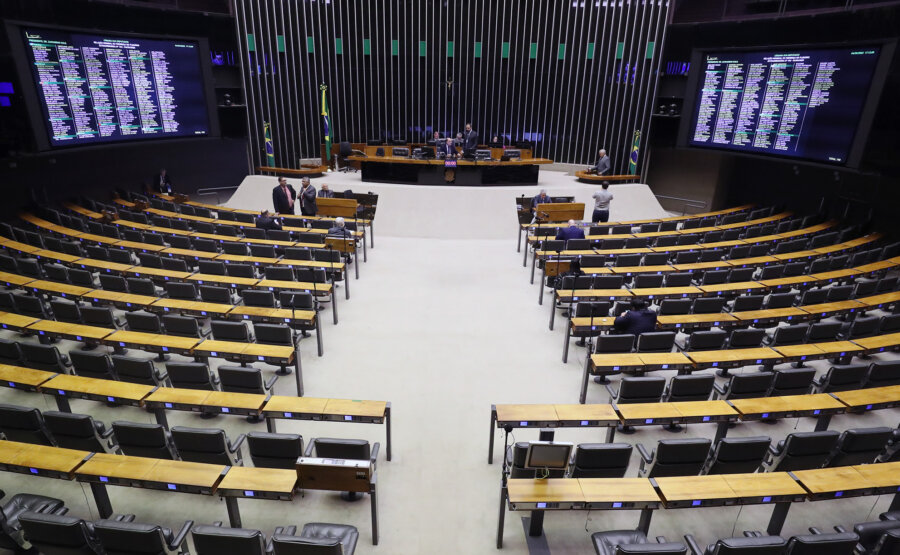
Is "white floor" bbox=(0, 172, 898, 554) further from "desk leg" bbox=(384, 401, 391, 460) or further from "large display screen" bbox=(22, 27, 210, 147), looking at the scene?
"large display screen" bbox=(22, 27, 210, 147)

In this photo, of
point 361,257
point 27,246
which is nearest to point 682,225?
point 361,257

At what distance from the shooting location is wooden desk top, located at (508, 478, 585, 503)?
12.7 feet

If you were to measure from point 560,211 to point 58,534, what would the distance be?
1030 centimetres

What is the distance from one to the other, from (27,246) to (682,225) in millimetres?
14161

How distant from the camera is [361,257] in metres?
11.2

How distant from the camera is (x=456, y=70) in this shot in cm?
1845

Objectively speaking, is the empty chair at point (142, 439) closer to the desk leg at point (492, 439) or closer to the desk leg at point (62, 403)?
the desk leg at point (62, 403)

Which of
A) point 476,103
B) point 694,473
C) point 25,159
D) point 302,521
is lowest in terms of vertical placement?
point 302,521

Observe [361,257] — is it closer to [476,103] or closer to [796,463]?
[796,463]

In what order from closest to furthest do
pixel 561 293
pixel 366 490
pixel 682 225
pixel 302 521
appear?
pixel 366 490
pixel 302 521
pixel 561 293
pixel 682 225

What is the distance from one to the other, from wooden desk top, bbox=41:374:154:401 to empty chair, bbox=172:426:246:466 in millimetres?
802

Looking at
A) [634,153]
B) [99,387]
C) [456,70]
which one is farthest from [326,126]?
[99,387]

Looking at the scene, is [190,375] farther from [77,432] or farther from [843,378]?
[843,378]

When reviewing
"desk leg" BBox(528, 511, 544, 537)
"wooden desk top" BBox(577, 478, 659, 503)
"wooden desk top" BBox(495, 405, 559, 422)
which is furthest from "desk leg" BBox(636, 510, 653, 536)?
"wooden desk top" BBox(495, 405, 559, 422)
